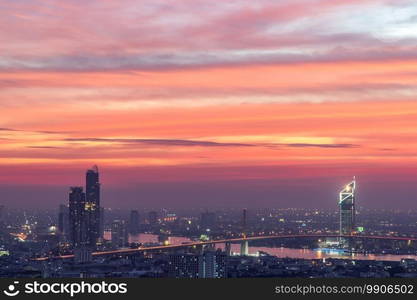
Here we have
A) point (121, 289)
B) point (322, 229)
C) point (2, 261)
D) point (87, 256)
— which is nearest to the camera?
point (121, 289)

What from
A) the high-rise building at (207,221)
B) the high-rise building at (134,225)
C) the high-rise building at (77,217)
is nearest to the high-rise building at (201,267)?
the high-rise building at (77,217)

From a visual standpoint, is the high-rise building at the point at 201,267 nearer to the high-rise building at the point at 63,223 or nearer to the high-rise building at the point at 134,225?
the high-rise building at the point at 63,223

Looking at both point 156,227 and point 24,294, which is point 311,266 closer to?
point 24,294

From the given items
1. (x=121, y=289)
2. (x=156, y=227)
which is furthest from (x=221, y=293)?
(x=156, y=227)

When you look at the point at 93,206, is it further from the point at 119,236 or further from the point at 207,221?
the point at 207,221

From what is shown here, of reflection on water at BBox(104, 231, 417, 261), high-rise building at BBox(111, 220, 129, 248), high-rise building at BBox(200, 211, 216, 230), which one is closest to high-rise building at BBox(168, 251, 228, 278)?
reflection on water at BBox(104, 231, 417, 261)

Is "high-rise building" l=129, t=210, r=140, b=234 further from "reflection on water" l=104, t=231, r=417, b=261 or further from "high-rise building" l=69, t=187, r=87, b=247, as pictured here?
"high-rise building" l=69, t=187, r=87, b=247
